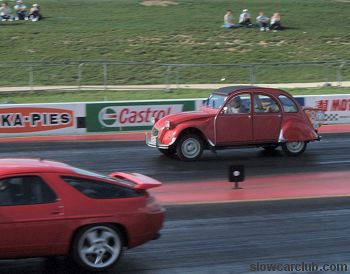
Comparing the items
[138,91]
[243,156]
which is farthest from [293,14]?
[243,156]

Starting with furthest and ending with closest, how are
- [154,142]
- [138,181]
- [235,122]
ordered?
[154,142] < [235,122] < [138,181]

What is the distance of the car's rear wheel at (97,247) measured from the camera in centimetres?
643

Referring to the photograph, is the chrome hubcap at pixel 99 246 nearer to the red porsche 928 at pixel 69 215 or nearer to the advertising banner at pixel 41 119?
the red porsche 928 at pixel 69 215

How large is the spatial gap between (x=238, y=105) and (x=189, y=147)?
1.51m

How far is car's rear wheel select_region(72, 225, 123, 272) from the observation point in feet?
21.1

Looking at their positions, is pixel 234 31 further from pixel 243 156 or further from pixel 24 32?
pixel 243 156

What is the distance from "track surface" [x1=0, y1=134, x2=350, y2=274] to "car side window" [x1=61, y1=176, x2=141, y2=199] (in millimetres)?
838

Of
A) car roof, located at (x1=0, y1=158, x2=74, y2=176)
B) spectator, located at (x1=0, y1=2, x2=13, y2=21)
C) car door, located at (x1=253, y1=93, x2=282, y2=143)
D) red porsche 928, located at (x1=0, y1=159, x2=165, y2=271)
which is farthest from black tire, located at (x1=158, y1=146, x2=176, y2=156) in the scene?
spectator, located at (x1=0, y1=2, x2=13, y2=21)

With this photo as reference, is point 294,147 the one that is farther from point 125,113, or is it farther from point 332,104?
point 332,104

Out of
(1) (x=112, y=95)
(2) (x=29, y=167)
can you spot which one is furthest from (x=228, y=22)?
(2) (x=29, y=167)

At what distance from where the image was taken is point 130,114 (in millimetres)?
20547

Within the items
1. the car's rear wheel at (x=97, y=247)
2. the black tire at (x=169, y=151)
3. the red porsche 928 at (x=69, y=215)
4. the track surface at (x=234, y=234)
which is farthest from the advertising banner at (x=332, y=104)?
the car's rear wheel at (x=97, y=247)

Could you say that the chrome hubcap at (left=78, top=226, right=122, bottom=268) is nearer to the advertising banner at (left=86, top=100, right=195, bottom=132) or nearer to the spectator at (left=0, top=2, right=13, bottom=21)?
the advertising banner at (left=86, top=100, right=195, bottom=132)

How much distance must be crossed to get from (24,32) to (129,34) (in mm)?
6316
